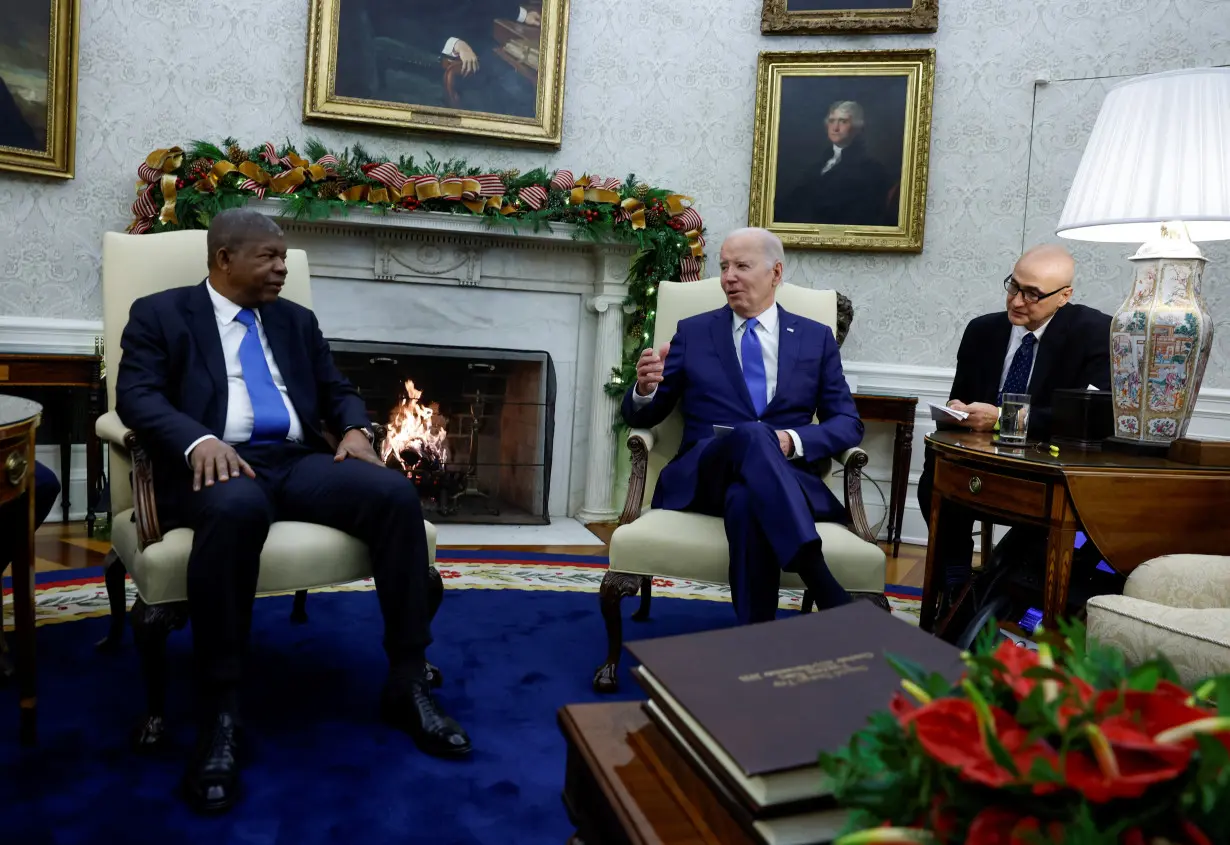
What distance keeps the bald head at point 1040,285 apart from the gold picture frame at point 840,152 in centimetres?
190

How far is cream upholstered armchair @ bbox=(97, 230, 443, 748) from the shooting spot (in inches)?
78.9

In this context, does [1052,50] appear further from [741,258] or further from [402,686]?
[402,686]

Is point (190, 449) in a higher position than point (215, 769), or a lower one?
higher

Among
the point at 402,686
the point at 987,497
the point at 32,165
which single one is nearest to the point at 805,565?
the point at 987,497

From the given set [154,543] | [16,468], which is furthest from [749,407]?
[16,468]

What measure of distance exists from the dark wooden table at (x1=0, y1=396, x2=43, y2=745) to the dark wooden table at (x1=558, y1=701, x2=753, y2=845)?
1.39 m

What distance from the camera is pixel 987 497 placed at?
2.27m

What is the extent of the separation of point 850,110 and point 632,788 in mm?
4560

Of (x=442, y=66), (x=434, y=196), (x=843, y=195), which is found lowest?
(x=434, y=196)

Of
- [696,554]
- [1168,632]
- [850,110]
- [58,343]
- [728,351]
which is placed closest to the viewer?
[1168,632]

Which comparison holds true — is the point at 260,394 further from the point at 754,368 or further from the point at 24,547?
the point at 754,368

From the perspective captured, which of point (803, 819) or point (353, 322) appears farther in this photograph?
point (353, 322)

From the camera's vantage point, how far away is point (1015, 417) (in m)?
2.43

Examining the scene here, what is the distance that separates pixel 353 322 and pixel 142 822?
330cm
